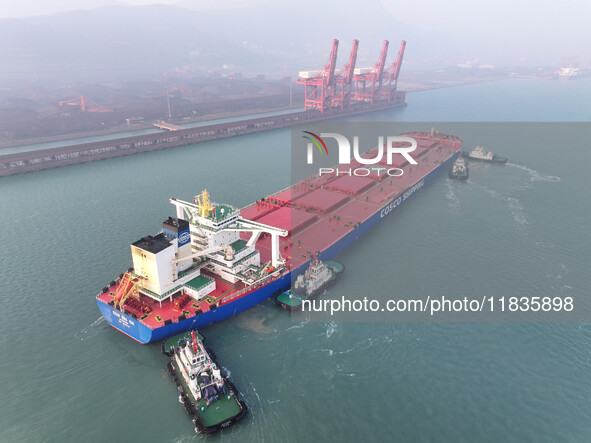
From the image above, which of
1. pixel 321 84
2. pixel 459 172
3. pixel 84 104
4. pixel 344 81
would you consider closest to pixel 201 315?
pixel 459 172

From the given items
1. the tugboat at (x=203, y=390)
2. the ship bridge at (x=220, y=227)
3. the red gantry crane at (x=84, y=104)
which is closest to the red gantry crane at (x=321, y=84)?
the red gantry crane at (x=84, y=104)

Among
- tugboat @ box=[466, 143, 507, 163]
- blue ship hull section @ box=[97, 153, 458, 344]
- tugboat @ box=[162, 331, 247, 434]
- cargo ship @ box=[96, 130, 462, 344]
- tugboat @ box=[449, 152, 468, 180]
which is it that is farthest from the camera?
tugboat @ box=[466, 143, 507, 163]

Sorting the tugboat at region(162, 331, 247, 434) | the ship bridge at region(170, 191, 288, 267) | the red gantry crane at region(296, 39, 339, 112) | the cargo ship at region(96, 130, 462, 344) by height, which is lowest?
the tugboat at region(162, 331, 247, 434)

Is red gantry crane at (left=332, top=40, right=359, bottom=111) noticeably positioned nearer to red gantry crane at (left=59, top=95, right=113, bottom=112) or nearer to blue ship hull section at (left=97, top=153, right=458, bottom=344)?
red gantry crane at (left=59, top=95, right=113, bottom=112)

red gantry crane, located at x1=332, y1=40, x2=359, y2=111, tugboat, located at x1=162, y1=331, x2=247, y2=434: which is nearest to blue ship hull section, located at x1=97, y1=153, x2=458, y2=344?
tugboat, located at x1=162, y1=331, x2=247, y2=434

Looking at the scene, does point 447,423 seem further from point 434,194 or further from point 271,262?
point 434,194

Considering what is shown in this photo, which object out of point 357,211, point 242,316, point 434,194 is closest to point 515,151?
point 434,194

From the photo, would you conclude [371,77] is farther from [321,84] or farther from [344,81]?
[321,84]

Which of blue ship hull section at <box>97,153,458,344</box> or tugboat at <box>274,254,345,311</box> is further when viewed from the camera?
tugboat at <box>274,254,345,311</box>
